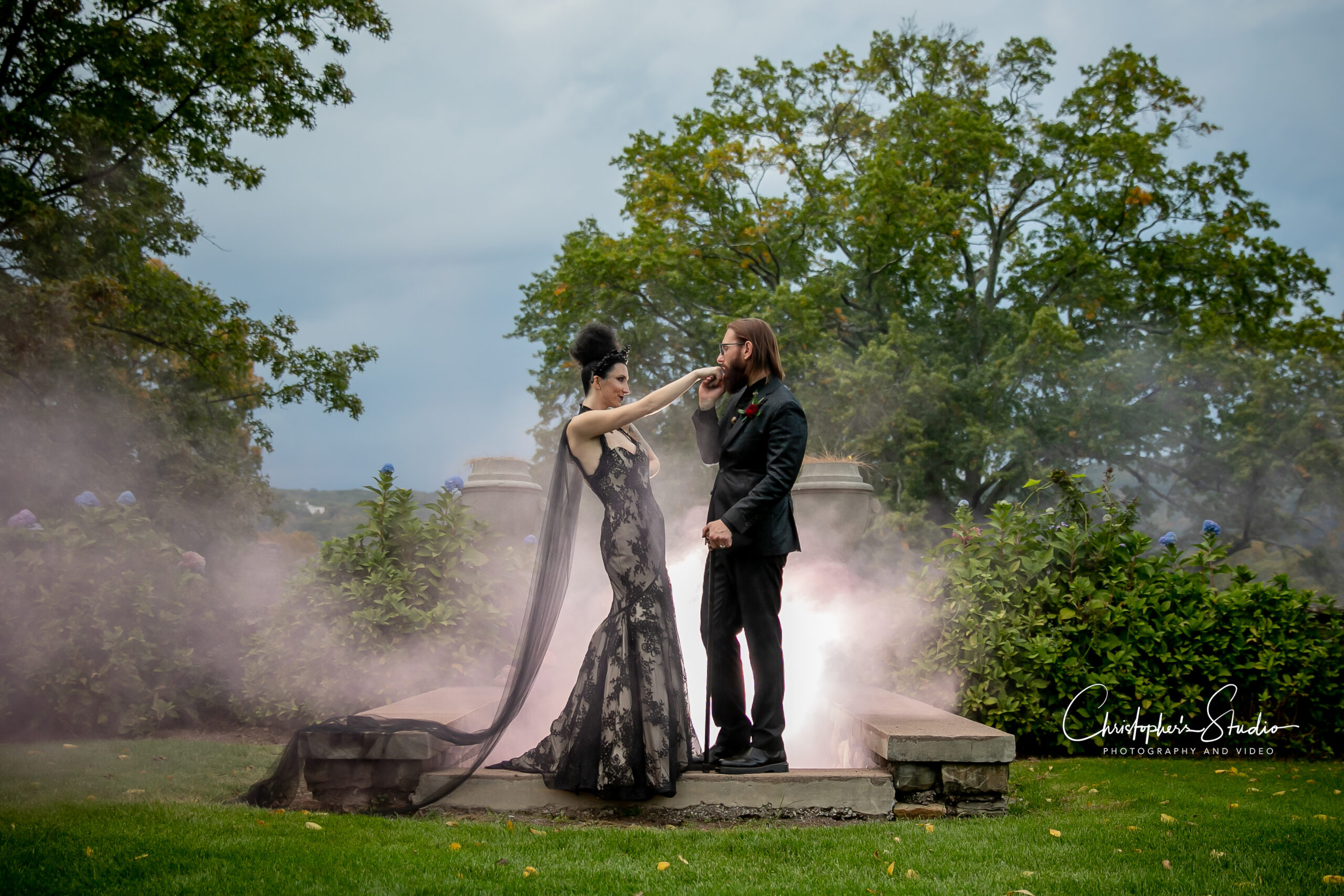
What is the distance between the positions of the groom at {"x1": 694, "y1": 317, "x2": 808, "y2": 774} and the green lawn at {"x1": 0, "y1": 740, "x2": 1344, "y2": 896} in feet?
1.36

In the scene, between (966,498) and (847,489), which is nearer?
(847,489)

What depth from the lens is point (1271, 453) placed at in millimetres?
16609

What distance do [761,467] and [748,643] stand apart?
79 centimetres

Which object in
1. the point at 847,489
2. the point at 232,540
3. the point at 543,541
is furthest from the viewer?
the point at 232,540

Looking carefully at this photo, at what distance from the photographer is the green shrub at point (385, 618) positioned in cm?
627

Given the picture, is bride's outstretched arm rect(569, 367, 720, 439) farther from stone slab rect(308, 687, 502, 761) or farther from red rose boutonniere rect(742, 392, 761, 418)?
stone slab rect(308, 687, 502, 761)

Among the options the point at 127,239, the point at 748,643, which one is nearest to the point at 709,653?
the point at 748,643

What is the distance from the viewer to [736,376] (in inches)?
159

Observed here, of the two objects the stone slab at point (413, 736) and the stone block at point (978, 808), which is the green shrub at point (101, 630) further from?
the stone block at point (978, 808)

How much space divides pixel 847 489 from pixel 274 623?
16.4 ft

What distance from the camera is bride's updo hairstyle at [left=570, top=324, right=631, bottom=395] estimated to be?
4.10m

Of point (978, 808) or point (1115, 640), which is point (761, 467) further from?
point (1115, 640)

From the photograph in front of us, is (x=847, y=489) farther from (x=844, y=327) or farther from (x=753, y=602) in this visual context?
(x=844, y=327)

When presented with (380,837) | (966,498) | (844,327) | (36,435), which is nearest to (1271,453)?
(966,498)
